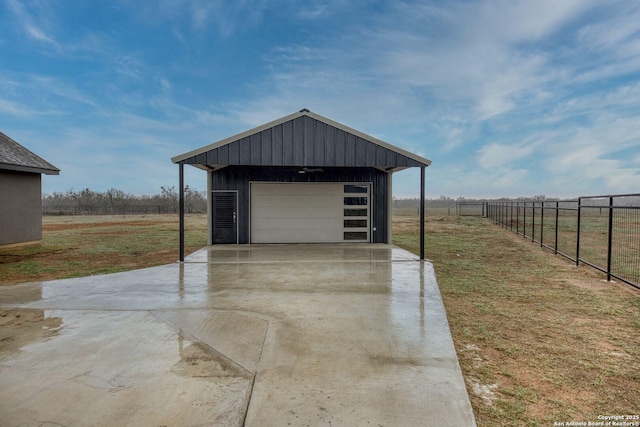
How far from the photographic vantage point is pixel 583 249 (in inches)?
453

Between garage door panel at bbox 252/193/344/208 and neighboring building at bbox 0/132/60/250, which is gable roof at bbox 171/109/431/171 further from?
neighboring building at bbox 0/132/60/250

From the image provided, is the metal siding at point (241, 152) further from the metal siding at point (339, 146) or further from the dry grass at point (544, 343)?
the dry grass at point (544, 343)

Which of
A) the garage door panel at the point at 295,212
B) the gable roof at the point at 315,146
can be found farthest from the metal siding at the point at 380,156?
the garage door panel at the point at 295,212

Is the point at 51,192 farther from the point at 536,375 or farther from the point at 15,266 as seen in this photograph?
the point at 536,375

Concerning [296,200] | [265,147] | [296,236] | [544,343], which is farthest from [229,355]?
[296,200]

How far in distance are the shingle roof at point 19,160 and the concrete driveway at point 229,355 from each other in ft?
21.2

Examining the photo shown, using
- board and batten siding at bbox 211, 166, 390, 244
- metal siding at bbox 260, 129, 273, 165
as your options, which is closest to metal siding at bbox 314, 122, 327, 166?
metal siding at bbox 260, 129, 273, 165

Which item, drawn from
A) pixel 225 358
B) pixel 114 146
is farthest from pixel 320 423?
pixel 114 146

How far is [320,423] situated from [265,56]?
1867cm

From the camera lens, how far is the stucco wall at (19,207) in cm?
1050

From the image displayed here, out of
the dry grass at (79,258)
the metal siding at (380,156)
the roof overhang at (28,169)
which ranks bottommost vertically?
the dry grass at (79,258)

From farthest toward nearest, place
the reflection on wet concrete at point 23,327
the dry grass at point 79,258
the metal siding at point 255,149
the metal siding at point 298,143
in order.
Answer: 1. the metal siding at point 298,143
2. the metal siding at point 255,149
3. the dry grass at point 79,258
4. the reflection on wet concrete at point 23,327

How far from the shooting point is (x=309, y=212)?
11773 mm

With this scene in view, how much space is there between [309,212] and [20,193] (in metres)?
8.94
